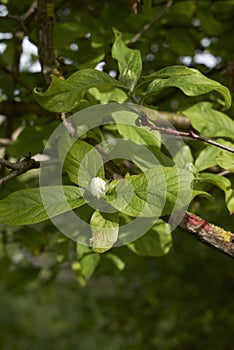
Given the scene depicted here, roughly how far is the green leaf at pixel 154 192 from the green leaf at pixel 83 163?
2.1 inches

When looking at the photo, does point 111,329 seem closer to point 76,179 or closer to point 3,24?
point 3,24

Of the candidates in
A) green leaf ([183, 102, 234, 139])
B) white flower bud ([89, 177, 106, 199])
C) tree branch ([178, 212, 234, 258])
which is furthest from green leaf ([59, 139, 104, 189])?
green leaf ([183, 102, 234, 139])

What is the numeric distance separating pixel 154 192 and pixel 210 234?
14 centimetres

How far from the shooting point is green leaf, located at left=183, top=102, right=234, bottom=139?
918 mm

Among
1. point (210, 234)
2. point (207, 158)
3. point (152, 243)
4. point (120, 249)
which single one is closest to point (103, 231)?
point (210, 234)

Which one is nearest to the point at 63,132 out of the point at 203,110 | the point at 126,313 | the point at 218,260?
the point at 203,110

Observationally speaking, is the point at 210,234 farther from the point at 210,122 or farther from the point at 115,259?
the point at 115,259

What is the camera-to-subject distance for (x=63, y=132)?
32.4 inches

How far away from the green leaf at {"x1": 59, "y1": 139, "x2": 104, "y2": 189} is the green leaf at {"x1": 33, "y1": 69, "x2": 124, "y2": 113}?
0.23 ft

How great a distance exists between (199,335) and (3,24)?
1703 millimetres

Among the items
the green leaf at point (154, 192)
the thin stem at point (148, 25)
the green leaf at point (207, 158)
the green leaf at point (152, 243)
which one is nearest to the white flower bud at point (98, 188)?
the green leaf at point (154, 192)

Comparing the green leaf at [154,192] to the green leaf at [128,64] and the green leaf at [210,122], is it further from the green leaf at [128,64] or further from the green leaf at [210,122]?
the green leaf at [210,122]

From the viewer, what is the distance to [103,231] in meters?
0.64

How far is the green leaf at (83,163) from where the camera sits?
0.70 metres
